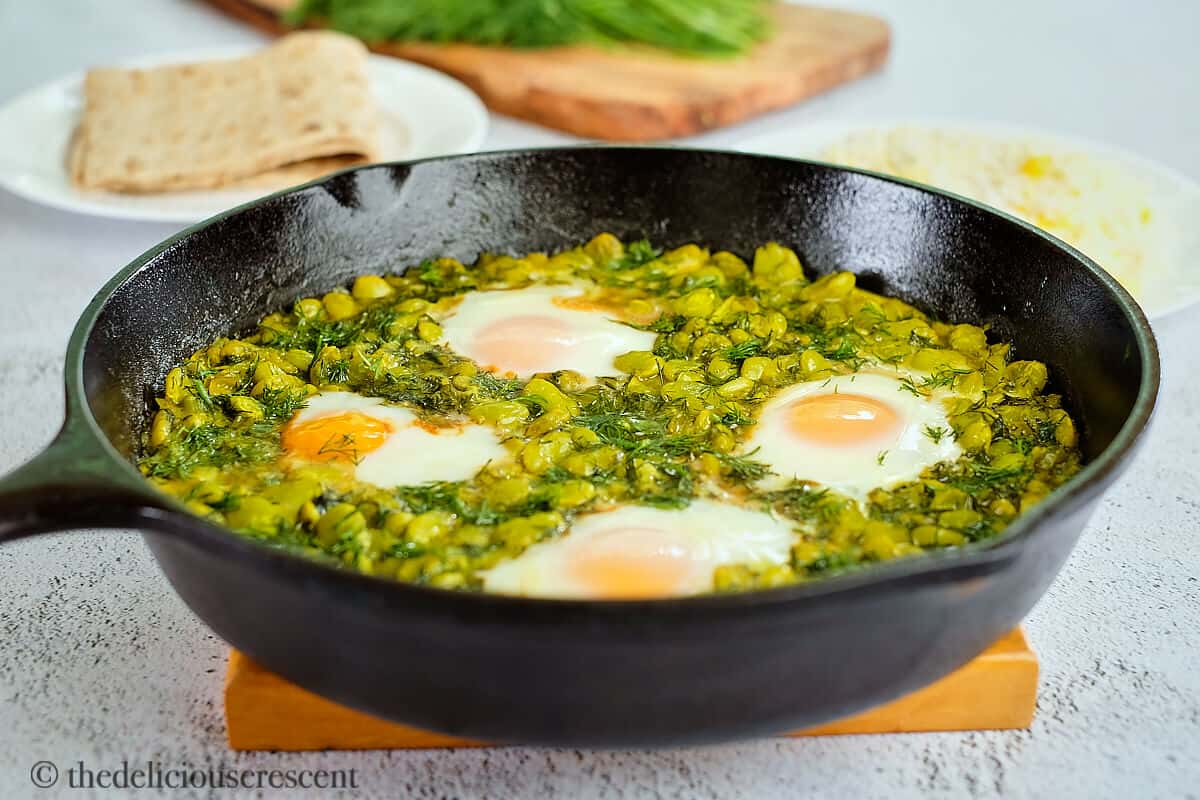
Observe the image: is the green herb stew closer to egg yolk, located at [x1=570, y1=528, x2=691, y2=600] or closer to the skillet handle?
egg yolk, located at [x1=570, y1=528, x2=691, y2=600]

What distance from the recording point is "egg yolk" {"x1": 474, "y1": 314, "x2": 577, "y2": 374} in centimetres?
247

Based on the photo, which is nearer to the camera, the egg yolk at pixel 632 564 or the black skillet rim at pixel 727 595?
the black skillet rim at pixel 727 595

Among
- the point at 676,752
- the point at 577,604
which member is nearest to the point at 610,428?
the point at 676,752

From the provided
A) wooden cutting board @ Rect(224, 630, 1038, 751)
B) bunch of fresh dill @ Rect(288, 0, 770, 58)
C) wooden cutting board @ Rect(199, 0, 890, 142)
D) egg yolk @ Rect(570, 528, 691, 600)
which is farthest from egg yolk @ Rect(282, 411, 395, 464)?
bunch of fresh dill @ Rect(288, 0, 770, 58)

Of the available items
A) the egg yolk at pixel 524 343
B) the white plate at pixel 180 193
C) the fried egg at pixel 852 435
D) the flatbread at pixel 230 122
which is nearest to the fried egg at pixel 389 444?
the egg yolk at pixel 524 343

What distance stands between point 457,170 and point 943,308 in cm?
110

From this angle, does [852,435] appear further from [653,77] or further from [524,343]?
[653,77]

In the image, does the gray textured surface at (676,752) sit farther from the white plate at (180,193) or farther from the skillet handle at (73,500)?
the skillet handle at (73,500)

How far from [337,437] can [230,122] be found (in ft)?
7.15

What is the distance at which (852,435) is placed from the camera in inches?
86.4

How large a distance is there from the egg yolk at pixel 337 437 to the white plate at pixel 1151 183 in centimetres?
167

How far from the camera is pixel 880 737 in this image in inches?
76.2

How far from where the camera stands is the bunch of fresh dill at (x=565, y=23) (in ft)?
15.9

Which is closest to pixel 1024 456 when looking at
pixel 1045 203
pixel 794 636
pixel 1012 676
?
pixel 1012 676
